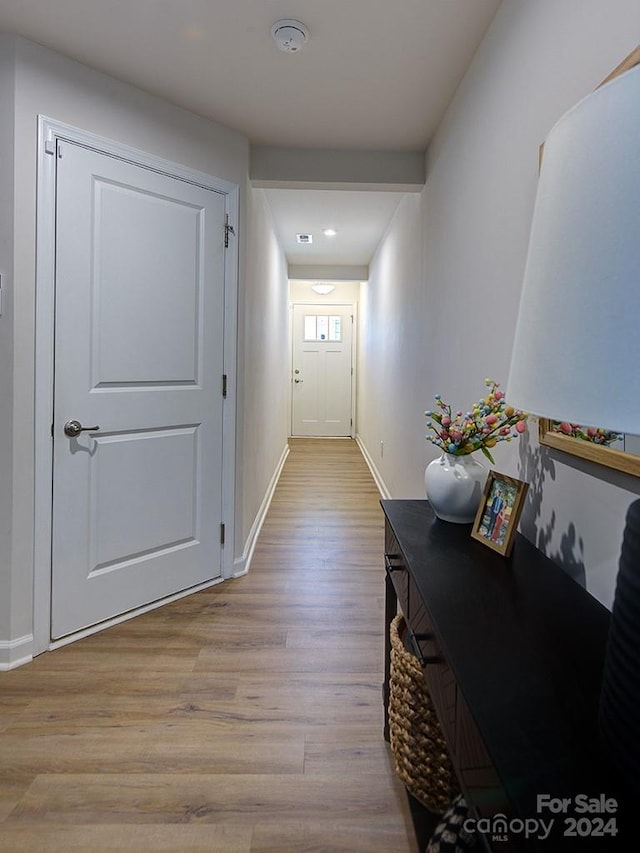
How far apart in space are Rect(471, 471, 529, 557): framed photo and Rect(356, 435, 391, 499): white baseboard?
302 cm

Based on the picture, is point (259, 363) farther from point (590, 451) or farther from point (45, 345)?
point (590, 451)

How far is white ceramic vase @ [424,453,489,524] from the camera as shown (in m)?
1.29

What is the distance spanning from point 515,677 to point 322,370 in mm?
7387

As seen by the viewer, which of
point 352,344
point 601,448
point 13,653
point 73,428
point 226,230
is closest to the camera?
point 601,448

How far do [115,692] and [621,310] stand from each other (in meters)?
1.95

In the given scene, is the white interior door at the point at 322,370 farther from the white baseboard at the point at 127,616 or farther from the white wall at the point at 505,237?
the white baseboard at the point at 127,616

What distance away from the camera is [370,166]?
2715mm

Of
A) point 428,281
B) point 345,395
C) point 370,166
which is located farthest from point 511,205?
point 345,395

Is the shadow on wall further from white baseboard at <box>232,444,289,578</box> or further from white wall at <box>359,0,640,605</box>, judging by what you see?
white baseboard at <box>232,444,289,578</box>

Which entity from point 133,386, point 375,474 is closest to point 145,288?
point 133,386

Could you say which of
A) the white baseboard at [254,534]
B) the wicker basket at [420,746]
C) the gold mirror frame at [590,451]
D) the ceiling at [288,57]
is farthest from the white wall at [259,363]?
the gold mirror frame at [590,451]

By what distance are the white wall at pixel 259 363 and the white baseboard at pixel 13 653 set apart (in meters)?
1.08

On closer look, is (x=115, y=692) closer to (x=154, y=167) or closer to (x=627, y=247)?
(x=627, y=247)

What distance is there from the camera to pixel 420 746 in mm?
1192
